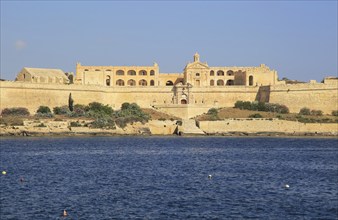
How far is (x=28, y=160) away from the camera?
1503 inches

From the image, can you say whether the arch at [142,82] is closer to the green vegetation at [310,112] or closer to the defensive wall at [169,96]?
the defensive wall at [169,96]

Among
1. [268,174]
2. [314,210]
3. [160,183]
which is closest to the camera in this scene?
[314,210]

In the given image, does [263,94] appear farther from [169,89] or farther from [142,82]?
[142,82]

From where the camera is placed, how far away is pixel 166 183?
28109mm

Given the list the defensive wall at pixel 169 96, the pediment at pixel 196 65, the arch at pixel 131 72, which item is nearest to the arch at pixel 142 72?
the arch at pixel 131 72

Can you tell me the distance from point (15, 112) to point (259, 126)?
24326mm

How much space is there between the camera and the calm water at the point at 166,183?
21641mm

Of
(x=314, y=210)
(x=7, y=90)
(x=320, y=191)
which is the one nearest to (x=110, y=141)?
(x=7, y=90)

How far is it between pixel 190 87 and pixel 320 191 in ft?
177

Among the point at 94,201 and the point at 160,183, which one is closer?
the point at 94,201

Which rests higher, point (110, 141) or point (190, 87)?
point (190, 87)

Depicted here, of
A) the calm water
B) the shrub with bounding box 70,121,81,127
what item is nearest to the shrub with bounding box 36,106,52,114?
the shrub with bounding box 70,121,81,127

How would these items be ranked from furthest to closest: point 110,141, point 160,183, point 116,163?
point 110,141
point 116,163
point 160,183

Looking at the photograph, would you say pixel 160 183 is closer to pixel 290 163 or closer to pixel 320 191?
pixel 320 191
